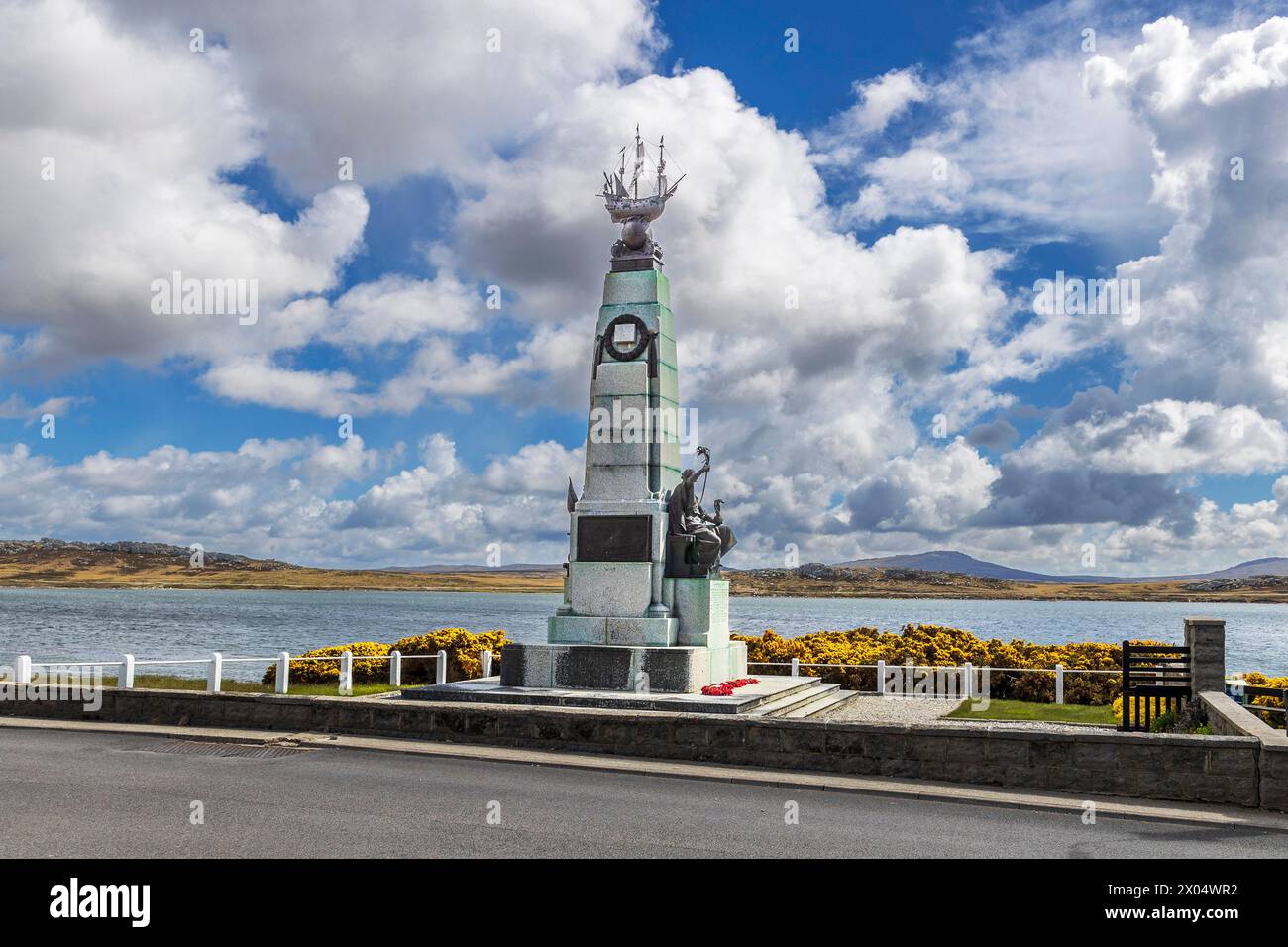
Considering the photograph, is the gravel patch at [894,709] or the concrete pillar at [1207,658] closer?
the concrete pillar at [1207,658]

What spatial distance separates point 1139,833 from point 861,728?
10.9 feet

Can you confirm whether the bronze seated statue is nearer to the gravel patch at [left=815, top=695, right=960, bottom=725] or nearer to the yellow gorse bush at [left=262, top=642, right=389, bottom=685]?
the gravel patch at [left=815, top=695, right=960, bottom=725]

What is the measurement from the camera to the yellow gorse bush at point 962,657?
2352 centimetres

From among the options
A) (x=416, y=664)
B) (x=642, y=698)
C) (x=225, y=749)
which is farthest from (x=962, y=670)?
(x=225, y=749)

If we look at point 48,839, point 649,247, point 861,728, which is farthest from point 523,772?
point 649,247

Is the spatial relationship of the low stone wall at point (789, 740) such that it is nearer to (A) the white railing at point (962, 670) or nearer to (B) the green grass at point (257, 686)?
(B) the green grass at point (257, 686)

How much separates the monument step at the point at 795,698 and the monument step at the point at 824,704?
0.06m

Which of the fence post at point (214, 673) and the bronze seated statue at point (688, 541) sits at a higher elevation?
the bronze seated statue at point (688, 541)

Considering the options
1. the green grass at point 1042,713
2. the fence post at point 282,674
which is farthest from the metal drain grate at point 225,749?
the green grass at point 1042,713

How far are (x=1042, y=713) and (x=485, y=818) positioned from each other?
46.9 ft

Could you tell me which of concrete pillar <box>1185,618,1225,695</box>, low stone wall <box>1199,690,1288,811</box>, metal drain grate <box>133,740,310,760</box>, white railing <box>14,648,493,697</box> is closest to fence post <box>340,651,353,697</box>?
white railing <box>14,648,493,697</box>

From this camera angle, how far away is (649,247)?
20484 mm
